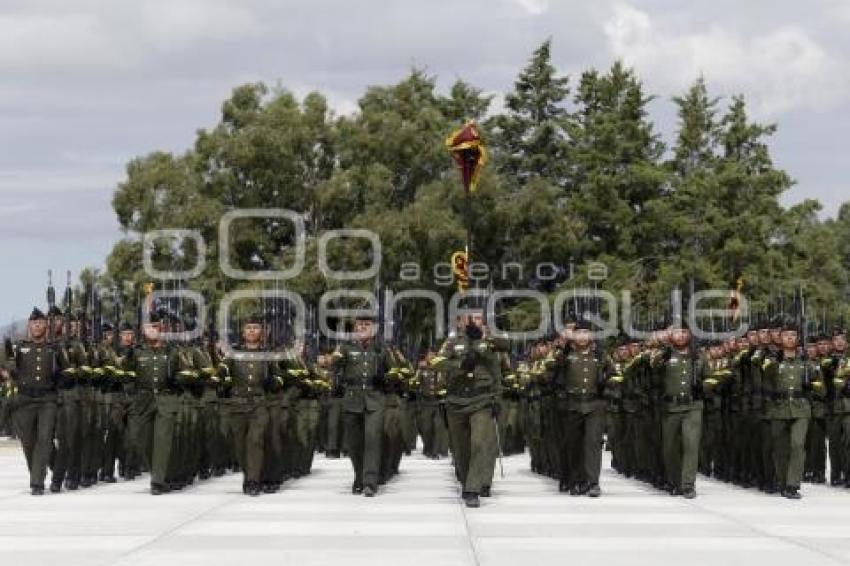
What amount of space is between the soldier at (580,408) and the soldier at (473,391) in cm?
149

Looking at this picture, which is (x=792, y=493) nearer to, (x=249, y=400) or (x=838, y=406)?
(x=838, y=406)

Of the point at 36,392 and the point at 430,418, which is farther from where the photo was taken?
the point at 430,418

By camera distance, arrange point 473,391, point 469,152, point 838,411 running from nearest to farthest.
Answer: point 473,391 < point 838,411 < point 469,152

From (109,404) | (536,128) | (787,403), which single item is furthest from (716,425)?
(536,128)

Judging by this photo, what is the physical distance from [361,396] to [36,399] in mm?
3685

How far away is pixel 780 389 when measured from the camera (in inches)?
774

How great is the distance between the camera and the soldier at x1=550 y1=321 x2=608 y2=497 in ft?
63.5

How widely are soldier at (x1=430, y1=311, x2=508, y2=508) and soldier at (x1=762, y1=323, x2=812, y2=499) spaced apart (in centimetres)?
342

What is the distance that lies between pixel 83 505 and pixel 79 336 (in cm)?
402

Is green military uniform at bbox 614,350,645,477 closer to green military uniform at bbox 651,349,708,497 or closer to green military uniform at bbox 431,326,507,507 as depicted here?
green military uniform at bbox 651,349,708,497

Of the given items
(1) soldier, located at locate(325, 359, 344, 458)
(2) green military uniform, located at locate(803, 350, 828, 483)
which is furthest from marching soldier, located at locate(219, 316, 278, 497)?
(1) soldier, located at locate(325, 359, 344, 458)

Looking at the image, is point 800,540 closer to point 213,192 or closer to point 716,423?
point 716,423

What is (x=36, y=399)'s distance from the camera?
64.4ft

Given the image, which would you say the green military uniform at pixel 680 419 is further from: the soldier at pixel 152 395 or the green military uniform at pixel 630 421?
the soldier at pixel 152 395
